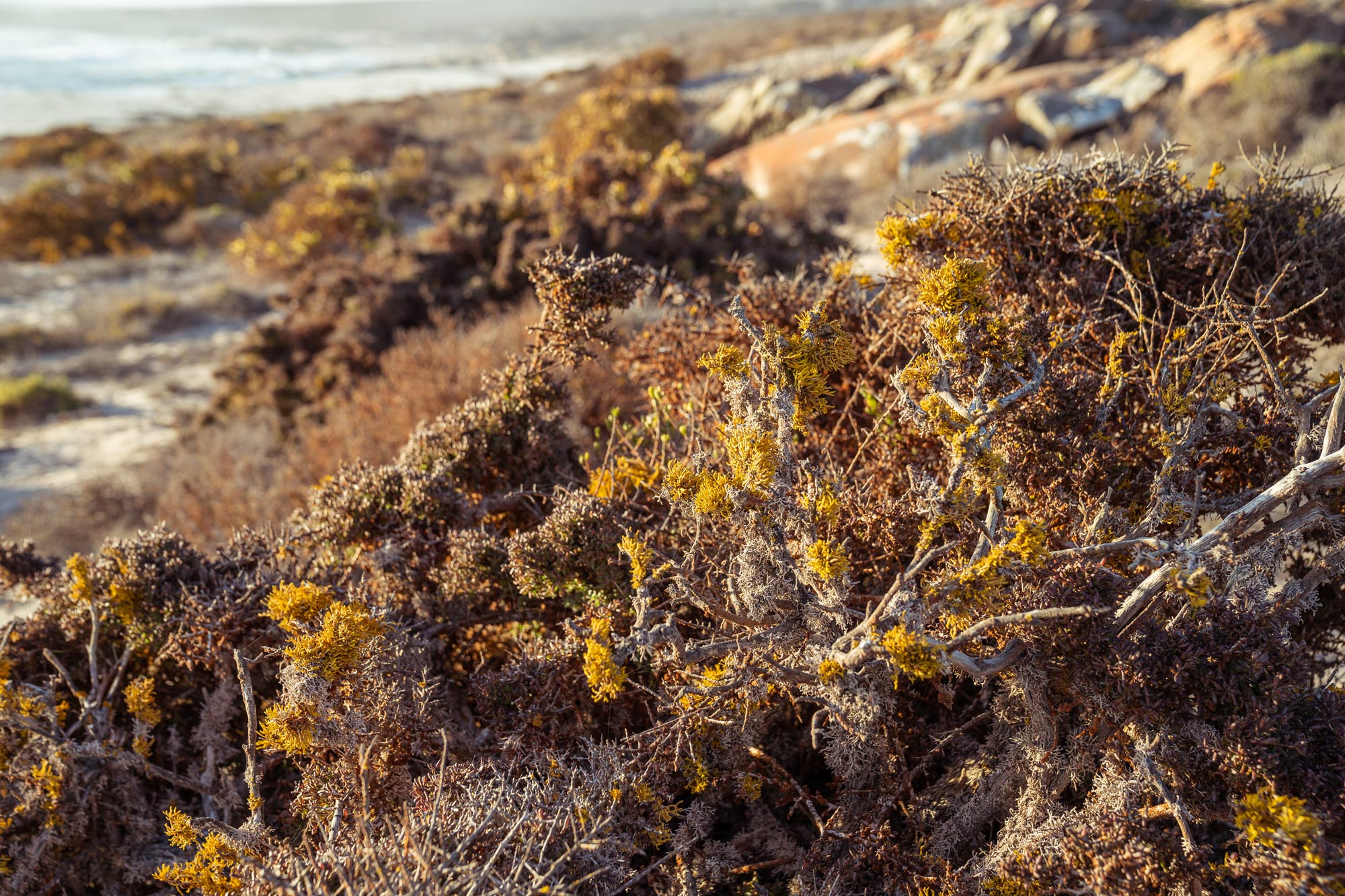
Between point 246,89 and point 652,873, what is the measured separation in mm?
39600

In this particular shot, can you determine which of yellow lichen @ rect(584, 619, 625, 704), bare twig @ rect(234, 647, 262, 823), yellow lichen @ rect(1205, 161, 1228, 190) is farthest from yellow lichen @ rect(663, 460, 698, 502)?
yellow lichen @ rect(1205, 161, 1228, 190)

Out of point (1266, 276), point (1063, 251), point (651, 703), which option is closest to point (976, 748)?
point (651, 703)

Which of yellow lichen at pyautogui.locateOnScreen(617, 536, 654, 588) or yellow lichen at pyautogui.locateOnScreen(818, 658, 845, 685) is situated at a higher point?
yellow lichen at pyautogui.locateOnScreen(617, 536, 654, 588)

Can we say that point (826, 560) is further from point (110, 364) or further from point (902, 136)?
point (902, 136)

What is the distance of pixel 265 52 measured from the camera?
42.0 m

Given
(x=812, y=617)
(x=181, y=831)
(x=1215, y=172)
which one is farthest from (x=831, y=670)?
(x=1215, y=172)

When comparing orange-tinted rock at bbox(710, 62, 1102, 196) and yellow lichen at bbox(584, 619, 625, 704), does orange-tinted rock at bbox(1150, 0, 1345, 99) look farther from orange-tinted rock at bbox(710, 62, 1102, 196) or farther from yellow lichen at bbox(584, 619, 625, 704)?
yellow lichen at bbox(584, 619, 625, 704)

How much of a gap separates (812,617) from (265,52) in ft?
172

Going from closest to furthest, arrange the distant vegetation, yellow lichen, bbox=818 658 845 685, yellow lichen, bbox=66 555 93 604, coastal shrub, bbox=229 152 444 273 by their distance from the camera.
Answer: yellow lichen, bbox=818 658 845 685
yellow lichen, bbox=66 555 93 604
the distant vegetation
coastal shrub, bbox=229 152 444 273

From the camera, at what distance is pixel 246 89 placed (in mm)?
32125

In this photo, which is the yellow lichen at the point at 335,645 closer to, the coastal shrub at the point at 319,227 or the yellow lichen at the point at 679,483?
the yellow lichen at the point at 679,483

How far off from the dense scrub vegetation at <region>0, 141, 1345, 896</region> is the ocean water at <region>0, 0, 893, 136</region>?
1108 inches

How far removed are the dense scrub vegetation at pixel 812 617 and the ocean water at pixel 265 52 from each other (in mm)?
28139

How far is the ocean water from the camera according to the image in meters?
28.5
